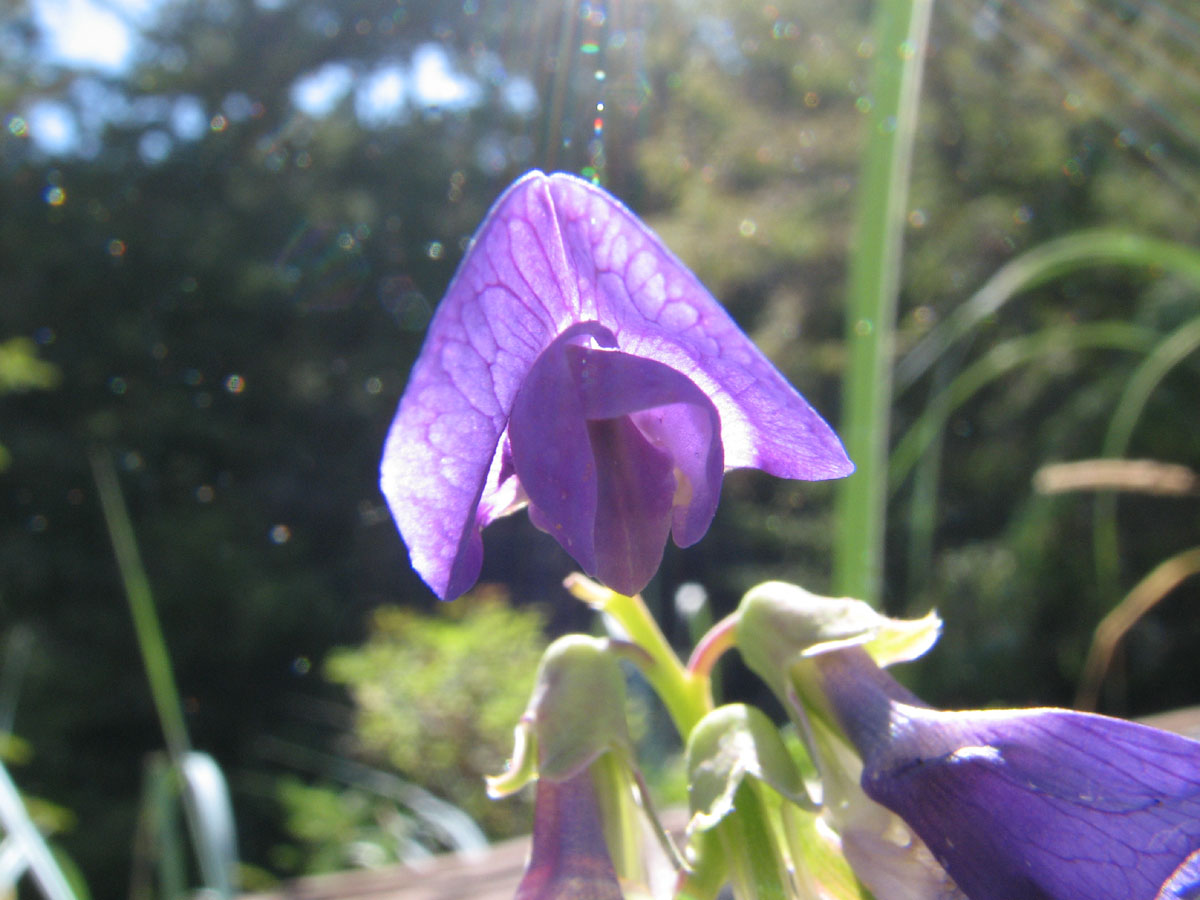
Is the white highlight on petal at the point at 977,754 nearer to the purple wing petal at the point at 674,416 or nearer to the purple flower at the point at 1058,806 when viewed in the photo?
the purple flower at the point at 1058,806

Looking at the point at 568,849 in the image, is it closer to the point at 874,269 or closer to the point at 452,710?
the point at 874,269

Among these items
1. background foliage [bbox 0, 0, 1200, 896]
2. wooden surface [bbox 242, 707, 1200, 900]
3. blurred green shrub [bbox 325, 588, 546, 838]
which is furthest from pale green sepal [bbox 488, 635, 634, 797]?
blurred green shrub [bbox 325, 588, 546, 838]

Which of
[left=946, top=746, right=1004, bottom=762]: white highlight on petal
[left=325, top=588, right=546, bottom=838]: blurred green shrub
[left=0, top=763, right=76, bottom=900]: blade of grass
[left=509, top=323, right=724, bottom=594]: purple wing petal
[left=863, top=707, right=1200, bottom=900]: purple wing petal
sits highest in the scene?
[left=509, top=323, right=724, bottom=594]: purple wing petal

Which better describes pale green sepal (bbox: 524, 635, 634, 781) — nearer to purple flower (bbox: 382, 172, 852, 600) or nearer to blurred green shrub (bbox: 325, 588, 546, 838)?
purple flower (bbox: 382, 172, 852, 600)

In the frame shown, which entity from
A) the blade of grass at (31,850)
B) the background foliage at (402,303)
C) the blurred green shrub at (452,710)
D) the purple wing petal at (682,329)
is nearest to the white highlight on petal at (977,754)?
the purple wing petal at (682,329)

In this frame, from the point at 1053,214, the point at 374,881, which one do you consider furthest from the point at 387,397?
the point at 374,881

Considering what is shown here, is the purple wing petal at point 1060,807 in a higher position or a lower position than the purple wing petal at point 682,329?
lower

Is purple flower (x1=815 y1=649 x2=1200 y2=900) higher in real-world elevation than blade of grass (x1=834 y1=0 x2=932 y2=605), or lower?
lower

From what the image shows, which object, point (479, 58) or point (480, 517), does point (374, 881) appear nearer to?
point (480, 517)
